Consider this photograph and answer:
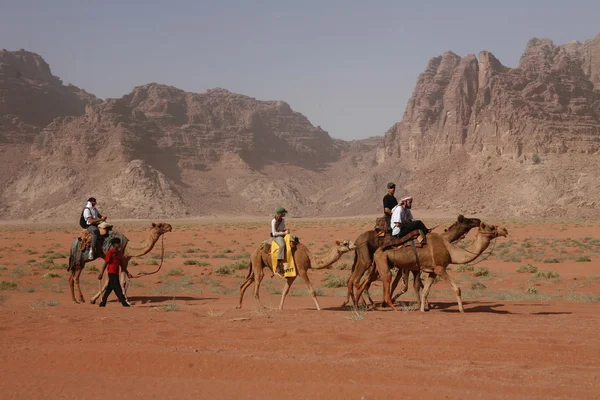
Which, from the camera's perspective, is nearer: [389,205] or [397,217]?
[397,217]

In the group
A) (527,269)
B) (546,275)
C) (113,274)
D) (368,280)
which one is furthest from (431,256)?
(527,269)

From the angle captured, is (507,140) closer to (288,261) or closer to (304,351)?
(288,261)

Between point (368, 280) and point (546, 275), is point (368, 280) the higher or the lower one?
the higher one

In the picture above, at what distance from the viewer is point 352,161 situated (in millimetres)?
192875

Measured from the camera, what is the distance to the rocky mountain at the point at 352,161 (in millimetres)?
104688

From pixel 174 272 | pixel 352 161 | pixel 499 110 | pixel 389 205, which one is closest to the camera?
pixel 389 205

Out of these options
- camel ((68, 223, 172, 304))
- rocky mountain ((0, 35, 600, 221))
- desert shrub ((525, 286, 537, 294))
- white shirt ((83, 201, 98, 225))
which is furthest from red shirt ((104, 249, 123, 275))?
rocky mountain ((0, 35, 600, 221))

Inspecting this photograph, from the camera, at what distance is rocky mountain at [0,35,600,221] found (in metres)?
105

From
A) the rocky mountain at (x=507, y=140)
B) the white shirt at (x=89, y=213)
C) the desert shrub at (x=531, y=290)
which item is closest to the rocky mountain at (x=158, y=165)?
the rocky mountain at (x=507, y=140)

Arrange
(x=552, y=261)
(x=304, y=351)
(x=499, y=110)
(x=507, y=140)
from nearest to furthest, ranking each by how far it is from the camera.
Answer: (x=304, y=351), (x=552, y=261), (x=507, y=140), (x=499, y=110)

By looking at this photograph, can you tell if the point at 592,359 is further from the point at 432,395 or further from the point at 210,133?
the point at 210,133

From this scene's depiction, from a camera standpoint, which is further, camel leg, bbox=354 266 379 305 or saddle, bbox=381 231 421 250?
camel leg, bbox=354 266 379 305

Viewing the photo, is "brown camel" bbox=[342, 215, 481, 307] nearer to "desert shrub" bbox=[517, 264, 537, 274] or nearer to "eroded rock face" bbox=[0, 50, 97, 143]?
"desert shrub" bbox=[517, 264, 537, 274]

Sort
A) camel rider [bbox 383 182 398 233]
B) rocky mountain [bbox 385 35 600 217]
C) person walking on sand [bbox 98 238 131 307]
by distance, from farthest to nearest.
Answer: rocky mountain [bbox 385 35 600 217] → person walking on sand [bbox 98 238 131 307] → camel rider [bbox 383 182 398 233]
